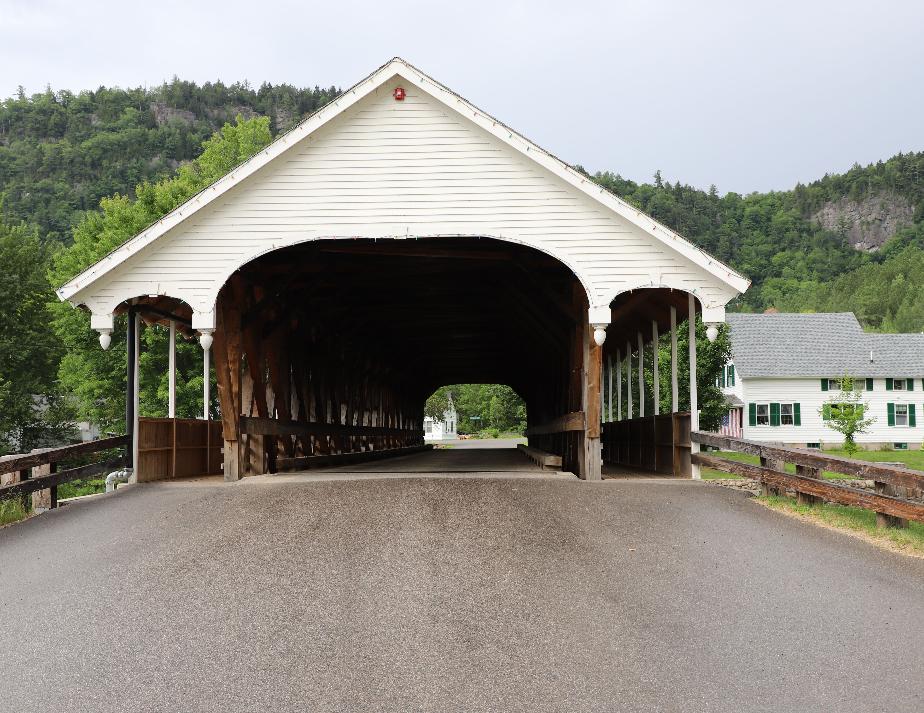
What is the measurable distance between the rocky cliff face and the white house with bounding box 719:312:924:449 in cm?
8630

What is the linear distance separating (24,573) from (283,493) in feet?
11.8

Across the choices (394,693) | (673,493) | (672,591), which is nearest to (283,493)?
(673,493)

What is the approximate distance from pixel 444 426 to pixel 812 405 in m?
53.1

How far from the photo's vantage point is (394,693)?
16.7 ft

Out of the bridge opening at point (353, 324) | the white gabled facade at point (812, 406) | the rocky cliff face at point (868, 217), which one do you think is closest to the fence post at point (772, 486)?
the bridge opening at point (353, 324)

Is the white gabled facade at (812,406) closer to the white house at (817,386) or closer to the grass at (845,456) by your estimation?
the white house at (817,386)

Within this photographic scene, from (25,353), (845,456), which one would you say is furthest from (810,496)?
(25,353)

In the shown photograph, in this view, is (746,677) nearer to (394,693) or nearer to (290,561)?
(394,693)

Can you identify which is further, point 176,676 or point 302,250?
point 302,250

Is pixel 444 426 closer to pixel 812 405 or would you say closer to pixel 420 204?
pixel 812 405

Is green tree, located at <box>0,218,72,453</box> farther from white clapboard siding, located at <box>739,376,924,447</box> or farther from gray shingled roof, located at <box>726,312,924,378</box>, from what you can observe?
gray shingled roof, located at <box>726,312,924,378</box>

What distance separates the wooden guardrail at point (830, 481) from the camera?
28.5 feet

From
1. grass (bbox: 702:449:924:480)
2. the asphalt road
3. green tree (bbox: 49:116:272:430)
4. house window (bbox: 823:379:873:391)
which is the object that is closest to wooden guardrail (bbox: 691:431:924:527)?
the asphalt road

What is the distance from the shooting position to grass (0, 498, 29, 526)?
10367 mm
